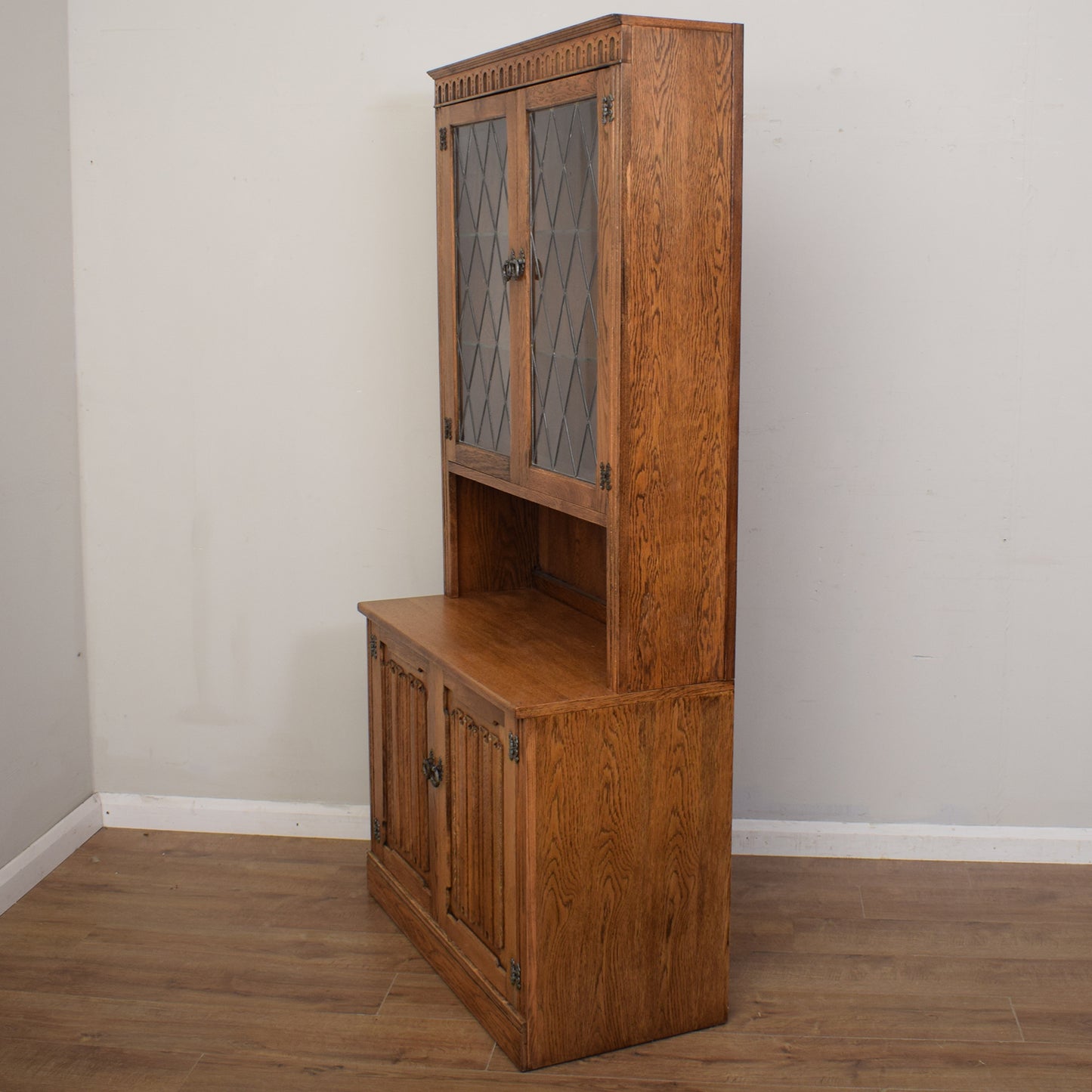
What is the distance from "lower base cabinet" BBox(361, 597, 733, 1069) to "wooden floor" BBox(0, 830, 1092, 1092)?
9 centimetres

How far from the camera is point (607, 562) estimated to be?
2.66 meters

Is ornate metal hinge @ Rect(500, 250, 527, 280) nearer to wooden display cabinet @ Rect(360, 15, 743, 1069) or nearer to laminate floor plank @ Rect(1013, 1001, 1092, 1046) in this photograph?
wooden display cabinet @ Rect(360, 15, 743, 1069)

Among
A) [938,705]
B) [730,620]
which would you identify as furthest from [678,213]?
[938,705]

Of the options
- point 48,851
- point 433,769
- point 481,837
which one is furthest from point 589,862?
point 48,851

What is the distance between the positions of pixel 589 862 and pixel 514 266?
4.18 feet

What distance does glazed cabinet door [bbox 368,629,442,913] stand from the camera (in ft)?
9.90

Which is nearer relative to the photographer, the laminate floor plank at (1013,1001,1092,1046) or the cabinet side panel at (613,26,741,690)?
the cabinet side panel at (613,26,741,690)

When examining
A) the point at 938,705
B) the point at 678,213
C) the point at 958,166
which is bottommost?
the point at 938,705

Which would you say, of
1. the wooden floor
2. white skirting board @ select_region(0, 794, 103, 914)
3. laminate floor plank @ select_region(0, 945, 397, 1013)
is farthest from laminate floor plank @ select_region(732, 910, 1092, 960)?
white skirting board @ select_region(0, 794, 103, 914)

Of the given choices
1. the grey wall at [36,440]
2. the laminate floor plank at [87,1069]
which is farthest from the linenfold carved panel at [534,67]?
the laminate floor plank at [87,1069]

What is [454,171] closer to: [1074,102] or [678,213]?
[678,213]

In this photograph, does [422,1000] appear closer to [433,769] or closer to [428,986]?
[428,986]

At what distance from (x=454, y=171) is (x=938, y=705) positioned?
1.93 meters

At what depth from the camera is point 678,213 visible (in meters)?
2.42
